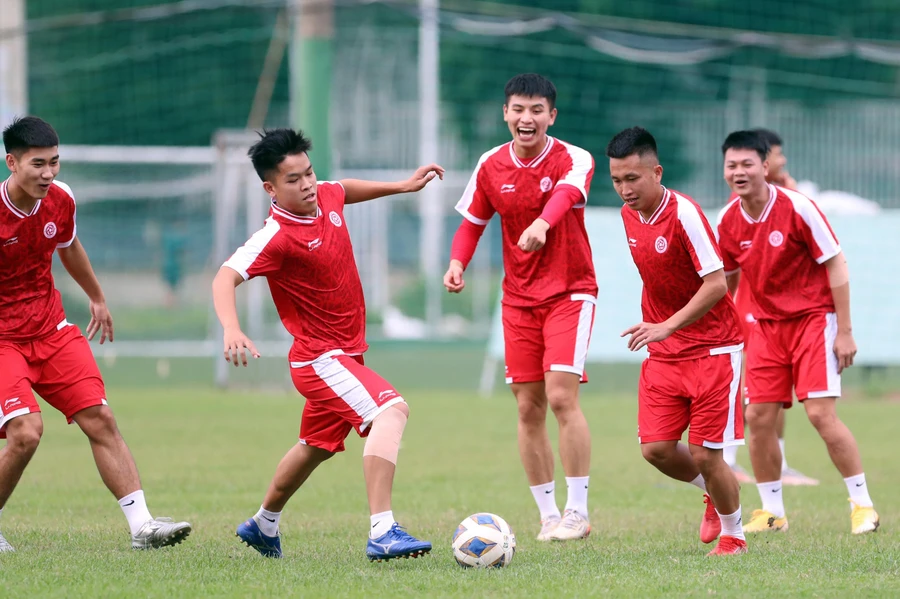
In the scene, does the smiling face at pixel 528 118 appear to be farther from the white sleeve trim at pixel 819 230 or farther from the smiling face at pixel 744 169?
the white sleeve trim at pixel 819 230

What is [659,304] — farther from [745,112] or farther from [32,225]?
[745,112]

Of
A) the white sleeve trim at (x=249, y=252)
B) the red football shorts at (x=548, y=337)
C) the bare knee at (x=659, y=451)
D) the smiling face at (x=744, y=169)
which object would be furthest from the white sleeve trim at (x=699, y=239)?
the white sleeve trim at (x=249, y=252)

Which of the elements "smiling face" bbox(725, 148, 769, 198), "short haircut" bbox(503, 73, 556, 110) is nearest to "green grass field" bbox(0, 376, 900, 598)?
"smiling face" bbox(725, 148, 769, 198)

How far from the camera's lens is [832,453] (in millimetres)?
7047

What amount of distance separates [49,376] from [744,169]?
382cm

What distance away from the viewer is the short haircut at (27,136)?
611cm

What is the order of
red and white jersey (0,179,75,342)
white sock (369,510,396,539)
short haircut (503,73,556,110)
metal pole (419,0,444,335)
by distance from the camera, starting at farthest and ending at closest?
metal pole (419,0,444,335) < short haircut (503,73,556,110) < red and white jersey (0,179,75,342) < white sock (369,510,396,539)

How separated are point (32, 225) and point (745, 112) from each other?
1920cm

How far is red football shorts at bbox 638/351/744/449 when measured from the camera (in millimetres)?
5930

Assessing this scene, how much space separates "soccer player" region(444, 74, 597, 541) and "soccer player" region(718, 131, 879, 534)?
858 mm

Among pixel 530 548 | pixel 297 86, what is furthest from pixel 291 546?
pixel 297 86

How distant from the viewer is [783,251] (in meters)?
6.83

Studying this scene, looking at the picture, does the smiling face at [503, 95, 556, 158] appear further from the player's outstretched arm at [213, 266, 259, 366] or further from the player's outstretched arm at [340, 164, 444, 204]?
the player's outstretched arm at [213, 266, 259, 366]

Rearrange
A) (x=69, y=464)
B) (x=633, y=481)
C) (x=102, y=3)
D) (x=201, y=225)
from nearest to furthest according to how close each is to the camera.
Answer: (x=633, y=481)
(x=69, y=464)
(x=201, y=225)
(x=102, y=3)
